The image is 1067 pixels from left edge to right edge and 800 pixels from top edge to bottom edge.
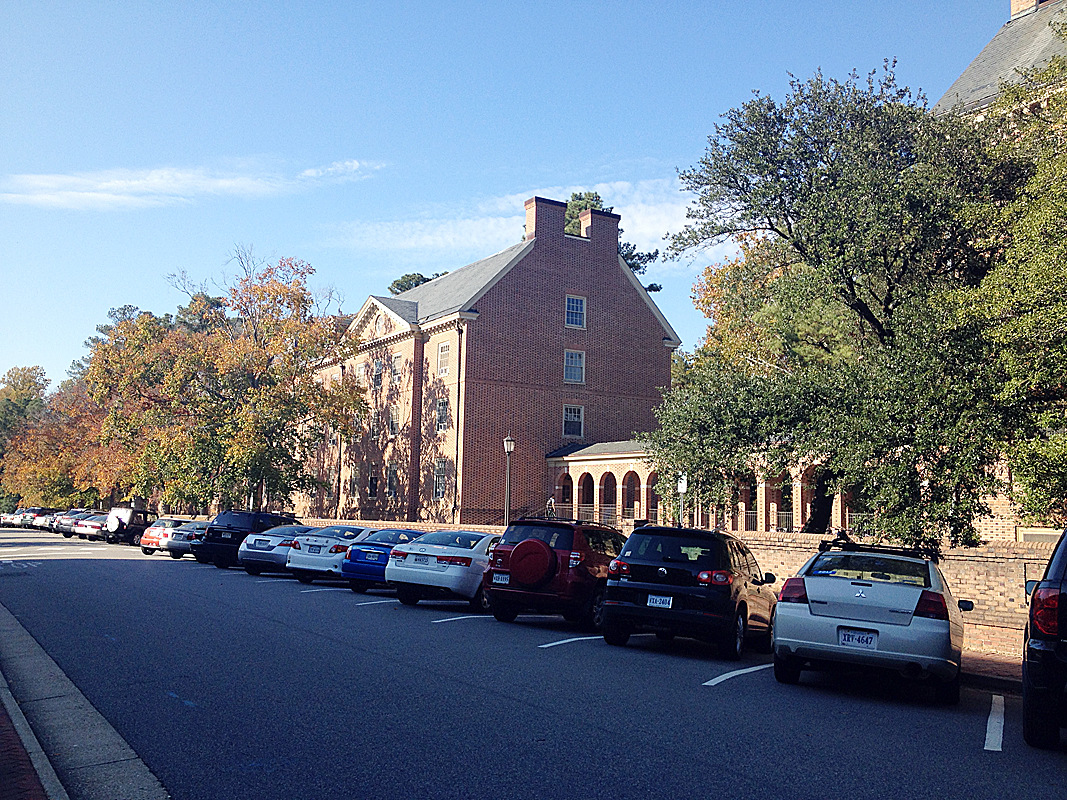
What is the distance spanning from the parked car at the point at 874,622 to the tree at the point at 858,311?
332 inches

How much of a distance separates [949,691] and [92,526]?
4880 cm

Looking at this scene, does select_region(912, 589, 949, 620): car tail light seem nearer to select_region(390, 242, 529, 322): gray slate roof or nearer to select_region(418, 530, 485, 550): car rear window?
select_region(418, 530, 485, 550): car rear window

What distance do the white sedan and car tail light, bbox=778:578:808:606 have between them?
12.6 meters

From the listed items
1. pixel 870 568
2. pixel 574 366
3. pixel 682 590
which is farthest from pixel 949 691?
pixel 574 366

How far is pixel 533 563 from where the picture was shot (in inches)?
563

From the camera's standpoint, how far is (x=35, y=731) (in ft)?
23.6

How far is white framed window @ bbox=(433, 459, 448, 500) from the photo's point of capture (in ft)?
143

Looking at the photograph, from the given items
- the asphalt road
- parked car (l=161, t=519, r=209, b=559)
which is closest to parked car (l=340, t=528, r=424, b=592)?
the asphalt road

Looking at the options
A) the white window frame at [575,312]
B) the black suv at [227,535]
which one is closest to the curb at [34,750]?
the black suv at [227,535]

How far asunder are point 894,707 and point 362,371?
45101mm

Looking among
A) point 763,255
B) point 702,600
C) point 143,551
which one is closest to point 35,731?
point 702,600

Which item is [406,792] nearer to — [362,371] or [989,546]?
[989,546]

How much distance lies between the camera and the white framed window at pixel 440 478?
4356 cm

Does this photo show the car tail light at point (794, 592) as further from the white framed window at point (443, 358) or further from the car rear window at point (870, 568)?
the white framed window at point (443, 358)
